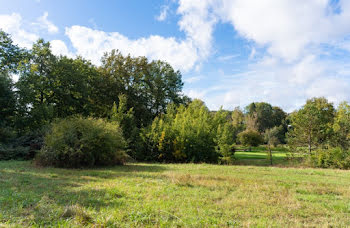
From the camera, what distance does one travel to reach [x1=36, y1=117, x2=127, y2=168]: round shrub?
12039mm

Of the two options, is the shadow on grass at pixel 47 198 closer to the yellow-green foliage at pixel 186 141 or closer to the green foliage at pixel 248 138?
the yellow-green foliage at pixel 186 141

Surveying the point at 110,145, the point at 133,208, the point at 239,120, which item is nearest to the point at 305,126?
the point at 110,145

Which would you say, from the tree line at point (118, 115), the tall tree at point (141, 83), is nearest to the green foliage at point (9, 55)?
the tree line at point (118, 115)

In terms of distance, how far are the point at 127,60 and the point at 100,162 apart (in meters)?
17.2

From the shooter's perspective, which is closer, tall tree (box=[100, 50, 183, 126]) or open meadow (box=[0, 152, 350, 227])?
open meadow (box=[0, 152, 350, 227])

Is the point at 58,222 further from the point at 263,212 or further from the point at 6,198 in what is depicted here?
the point at 263,212

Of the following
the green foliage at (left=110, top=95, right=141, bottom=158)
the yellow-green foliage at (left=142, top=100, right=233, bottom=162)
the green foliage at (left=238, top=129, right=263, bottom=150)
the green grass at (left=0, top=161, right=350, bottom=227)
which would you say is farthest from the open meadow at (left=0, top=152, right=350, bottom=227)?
the green foliage at (left=238, top=129, right=263, bottom=150)

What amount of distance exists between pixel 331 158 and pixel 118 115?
19451 mm

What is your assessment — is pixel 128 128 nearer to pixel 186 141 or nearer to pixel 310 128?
pixel 186 141

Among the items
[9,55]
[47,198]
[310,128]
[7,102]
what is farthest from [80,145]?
[310,128]

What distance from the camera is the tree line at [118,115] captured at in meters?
19.0

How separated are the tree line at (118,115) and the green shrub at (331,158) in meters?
0.08

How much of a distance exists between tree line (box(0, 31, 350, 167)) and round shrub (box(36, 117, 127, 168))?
3.01 m

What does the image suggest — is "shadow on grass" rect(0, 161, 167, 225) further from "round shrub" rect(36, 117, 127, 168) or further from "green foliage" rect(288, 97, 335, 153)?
"green foliage" rect(288, 97, 335, 153)
